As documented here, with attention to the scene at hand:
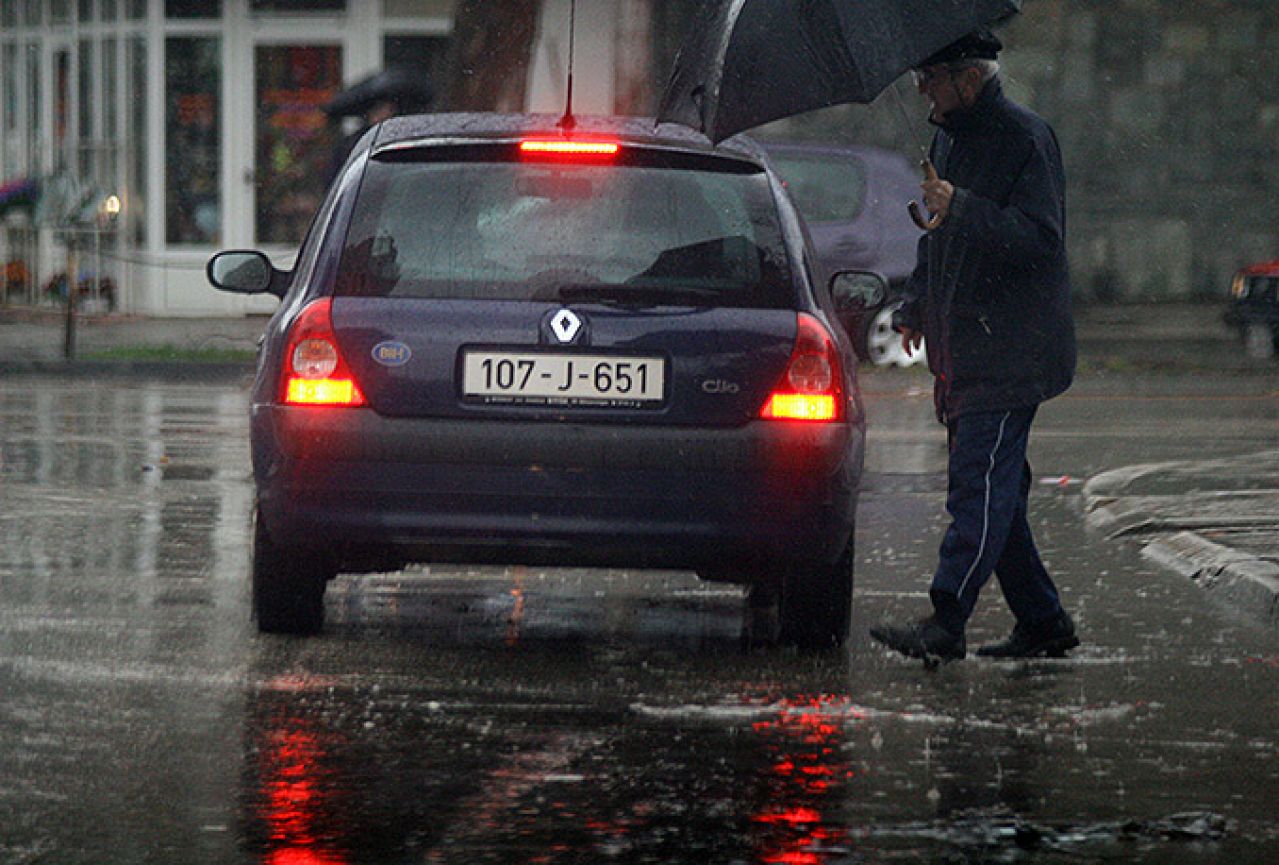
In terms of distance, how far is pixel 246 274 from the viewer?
27.9ft

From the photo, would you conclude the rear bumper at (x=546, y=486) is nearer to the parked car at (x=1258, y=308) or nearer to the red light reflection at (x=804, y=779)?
the red light reflection at (x=804, y=779)

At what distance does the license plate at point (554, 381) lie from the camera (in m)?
7.01

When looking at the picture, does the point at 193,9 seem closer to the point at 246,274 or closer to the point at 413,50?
the point at 413,50

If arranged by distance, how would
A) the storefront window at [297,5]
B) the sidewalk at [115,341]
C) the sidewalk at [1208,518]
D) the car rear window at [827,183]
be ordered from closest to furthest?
the sidewalk at [1208,518] → the sidewalk at [115,341] → the car rear window at [827,183] → the storefront window at [297,5]

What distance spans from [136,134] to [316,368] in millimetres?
19598

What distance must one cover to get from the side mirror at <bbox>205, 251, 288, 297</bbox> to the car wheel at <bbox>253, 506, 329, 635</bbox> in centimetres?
116

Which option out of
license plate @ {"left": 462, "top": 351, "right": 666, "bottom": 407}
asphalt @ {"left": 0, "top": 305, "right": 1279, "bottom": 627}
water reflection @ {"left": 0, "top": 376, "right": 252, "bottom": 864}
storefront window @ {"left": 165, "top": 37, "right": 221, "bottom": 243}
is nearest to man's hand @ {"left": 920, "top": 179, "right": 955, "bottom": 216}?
license plate @ {"left": 462, "top": 351, "right": 666, "bottom": 407}

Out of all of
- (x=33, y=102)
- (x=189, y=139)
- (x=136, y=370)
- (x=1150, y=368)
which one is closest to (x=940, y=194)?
(x=136, y=370)

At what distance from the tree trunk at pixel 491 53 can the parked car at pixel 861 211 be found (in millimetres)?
2261

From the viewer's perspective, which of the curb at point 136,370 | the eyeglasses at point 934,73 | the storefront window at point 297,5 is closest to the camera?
the eyeglasses at point 934,73

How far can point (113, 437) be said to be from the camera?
13.9 m

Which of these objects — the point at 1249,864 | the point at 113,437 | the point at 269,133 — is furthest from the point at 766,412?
the point at 269,133

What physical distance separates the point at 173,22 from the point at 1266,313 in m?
10.7

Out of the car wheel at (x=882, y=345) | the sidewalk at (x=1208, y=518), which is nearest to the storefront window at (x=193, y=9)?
the car wheel at (x=882, y=345)
